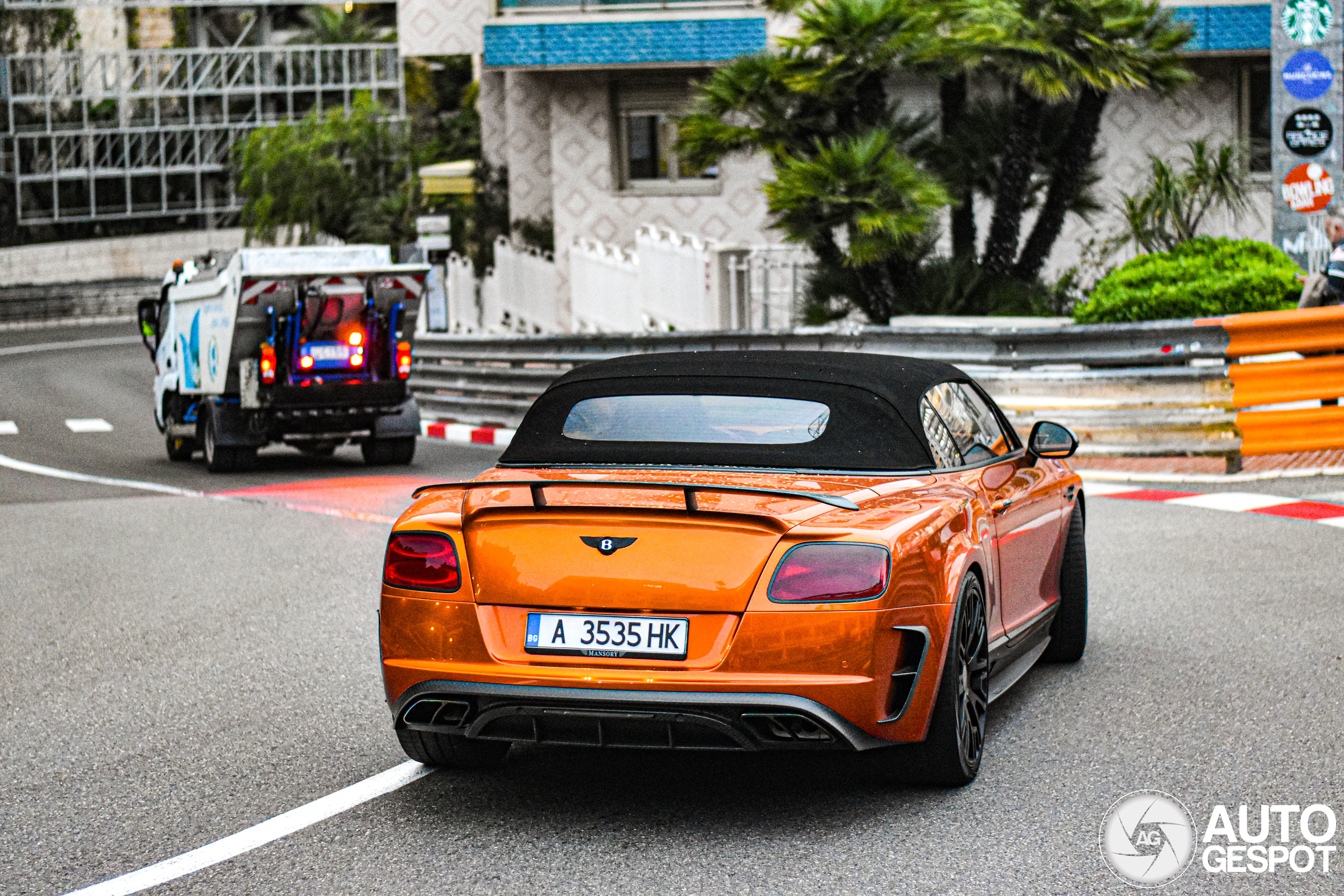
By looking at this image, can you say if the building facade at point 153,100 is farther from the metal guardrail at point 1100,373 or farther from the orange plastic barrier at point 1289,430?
the orange plastic barrier at point 1289,430

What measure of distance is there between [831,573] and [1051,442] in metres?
2.18

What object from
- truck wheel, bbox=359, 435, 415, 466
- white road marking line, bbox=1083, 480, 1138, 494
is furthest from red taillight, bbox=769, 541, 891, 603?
truck wheel, bbox=359, 435, 415, 466

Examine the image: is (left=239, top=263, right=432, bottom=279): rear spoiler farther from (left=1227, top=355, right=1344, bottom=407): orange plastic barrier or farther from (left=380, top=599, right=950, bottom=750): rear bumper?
(left=380, top=599, right=950, bottom=750): rear bumper

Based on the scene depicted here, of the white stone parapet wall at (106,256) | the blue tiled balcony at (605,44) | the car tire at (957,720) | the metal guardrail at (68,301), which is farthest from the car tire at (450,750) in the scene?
the white stone parapet wall at (106,256)

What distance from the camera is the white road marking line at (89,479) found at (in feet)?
50.3

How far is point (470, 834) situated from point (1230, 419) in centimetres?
987

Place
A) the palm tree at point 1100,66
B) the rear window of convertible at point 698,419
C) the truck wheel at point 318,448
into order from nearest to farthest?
the rear window of convertible at point 698,419 < the palm tree at point 1100,66 < the truck wheel at point 318,448

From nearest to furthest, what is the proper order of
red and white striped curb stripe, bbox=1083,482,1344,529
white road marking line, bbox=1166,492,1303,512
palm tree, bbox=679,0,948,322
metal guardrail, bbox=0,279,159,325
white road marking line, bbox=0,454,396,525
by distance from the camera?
red and white striped curb stripe, bbox=1083,482,1344,529 < white road marking line, bbox=1166,492,1303,512 < white road marking line, bbox=0,454,396,525 < palm tree, bbox=679,0,948,322 < metal guardrail, bbox=0,279,159,325

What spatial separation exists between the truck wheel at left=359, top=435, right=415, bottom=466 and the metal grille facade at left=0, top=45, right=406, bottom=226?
145 feet

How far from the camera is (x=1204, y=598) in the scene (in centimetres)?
846

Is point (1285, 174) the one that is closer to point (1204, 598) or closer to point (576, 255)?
point (1204, 598)

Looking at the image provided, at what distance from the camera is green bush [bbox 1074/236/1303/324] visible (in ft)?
48.7

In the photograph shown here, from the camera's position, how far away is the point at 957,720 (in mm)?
5082

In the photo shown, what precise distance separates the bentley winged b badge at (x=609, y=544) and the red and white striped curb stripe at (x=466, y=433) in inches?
551
